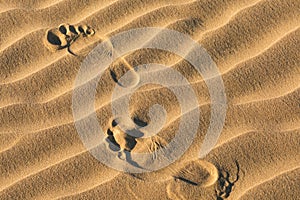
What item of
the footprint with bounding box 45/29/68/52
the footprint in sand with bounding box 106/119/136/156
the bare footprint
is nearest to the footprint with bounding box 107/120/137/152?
the footprint in sand with bounding box 106/119/136/156

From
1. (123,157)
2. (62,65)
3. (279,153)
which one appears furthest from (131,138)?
(279,153)

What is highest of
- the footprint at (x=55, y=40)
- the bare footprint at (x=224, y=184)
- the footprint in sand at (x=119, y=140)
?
the footprint at (x=55, y=40)

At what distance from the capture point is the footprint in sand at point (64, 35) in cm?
251

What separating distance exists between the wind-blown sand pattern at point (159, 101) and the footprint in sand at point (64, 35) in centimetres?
2

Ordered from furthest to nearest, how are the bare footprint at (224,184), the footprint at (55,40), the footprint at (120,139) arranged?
the footprint at (55,40), the footprint at (120,139), the bare footprint at (224,184)

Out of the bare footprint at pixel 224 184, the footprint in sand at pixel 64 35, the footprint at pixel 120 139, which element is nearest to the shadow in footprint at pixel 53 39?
the footprint in sand at pixel 64 35

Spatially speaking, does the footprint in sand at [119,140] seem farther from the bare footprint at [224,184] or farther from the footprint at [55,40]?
the footprint at [55,40]

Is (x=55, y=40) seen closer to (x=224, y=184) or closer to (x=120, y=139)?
(x=120, y=139)

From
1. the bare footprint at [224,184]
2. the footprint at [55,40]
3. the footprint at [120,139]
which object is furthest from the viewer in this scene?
the footprint at [55,40]

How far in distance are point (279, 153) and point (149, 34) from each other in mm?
917

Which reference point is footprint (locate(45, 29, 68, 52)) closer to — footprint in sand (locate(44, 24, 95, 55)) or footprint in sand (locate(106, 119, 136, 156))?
footprint in sand (locate(44, 24, 95, 55))

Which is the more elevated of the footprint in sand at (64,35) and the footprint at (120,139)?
the footprint in sand at (64,35)

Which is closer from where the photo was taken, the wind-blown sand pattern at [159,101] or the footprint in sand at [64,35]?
the wind-blown sand pattern at [159,101]

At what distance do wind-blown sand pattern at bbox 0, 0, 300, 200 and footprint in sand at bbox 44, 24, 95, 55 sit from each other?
0.02 m
